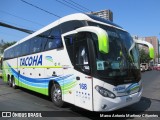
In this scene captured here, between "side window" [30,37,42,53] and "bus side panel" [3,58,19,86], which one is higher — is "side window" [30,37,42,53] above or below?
above

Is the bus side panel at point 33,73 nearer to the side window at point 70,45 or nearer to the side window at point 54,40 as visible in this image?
the side window at point 54,40

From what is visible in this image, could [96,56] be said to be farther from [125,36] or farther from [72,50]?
[125,36]

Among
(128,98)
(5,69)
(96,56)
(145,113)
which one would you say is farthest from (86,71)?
(5,69)

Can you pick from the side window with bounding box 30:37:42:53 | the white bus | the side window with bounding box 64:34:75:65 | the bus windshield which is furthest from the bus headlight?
the side window with bounding box 30:37:42:53

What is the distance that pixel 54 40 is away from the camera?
31.2 feet

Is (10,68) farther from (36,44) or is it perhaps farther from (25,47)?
(36,44)

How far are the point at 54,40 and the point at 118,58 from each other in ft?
10.8

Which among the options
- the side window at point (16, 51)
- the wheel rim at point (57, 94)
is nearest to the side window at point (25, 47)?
the side window at point (16, 51)

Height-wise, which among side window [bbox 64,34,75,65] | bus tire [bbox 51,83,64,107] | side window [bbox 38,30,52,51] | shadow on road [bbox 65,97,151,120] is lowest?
shadow on road [bbox 65,97,151,120]

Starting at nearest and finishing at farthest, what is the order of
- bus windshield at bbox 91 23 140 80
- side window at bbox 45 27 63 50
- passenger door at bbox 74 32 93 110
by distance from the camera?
bus windshield at bbox 91 23 140 80, passenger door at bbox 74 32 93 110, side window at bbox 45 27 63 50

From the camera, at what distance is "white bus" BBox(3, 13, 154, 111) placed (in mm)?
6816

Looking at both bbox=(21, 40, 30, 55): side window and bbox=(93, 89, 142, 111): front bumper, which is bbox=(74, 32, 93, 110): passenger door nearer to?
bbox=(93, 89, 142, 111): front bumper

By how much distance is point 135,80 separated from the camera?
7914 mm

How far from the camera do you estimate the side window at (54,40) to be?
9078 mm
